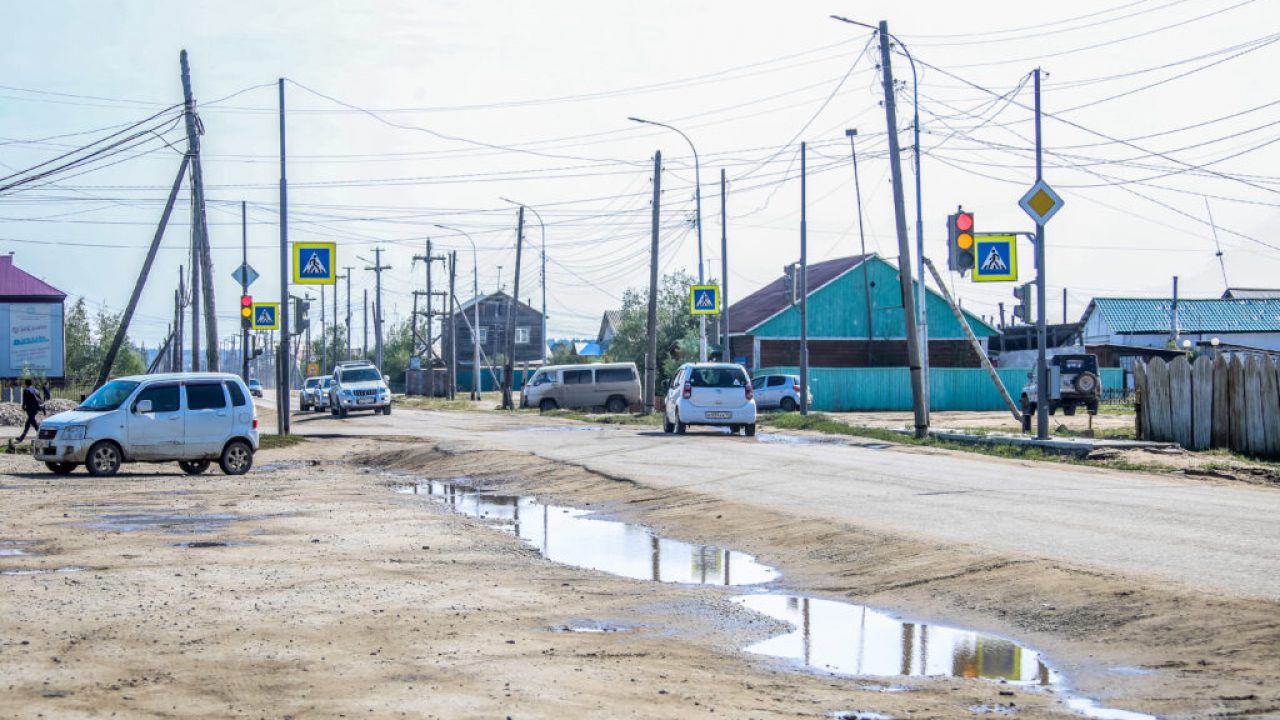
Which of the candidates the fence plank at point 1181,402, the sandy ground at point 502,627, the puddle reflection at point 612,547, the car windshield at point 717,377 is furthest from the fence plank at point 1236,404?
the sandy ground at point 502,627

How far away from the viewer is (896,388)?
57.6 metres

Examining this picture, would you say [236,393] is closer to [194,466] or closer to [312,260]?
[194,466]

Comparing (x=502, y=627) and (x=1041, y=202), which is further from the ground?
(x=1041, y=202)

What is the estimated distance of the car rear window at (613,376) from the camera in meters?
52.5

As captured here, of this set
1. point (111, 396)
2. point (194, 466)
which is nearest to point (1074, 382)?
point (194, 466)

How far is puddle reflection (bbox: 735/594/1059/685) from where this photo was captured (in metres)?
6.96

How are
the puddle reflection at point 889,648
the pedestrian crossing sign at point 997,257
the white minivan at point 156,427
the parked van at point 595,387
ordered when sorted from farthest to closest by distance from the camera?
the parked van at point 595,387
the pedestrian crossing sign at point 997,257
the white minivan at point 156,427
the puddle reflection at point 889,648

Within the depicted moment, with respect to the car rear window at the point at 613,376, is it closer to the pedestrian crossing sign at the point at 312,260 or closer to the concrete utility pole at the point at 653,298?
the concrete utility pole at the point at 653,298

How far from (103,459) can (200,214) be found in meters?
13.9

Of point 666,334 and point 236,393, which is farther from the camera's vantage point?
point 666,334

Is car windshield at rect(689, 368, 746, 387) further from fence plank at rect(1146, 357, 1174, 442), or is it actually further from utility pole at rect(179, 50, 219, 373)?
utility pole at rect(179, 50, 219, 373)

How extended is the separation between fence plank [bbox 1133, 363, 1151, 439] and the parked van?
27.0 meters

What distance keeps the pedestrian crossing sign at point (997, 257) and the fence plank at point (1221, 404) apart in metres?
4.58

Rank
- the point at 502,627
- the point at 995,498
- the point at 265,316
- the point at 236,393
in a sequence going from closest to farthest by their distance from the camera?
the point at 502,627
the point at 995,498
the point at 236,393
the point at 265,316
